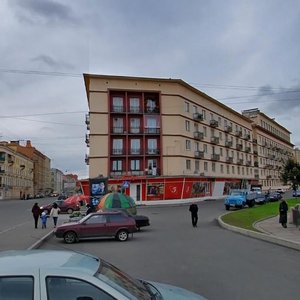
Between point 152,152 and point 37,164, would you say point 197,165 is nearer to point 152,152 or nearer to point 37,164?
point 152,152

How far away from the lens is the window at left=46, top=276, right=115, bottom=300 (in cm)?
347

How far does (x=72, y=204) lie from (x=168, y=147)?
20278mm

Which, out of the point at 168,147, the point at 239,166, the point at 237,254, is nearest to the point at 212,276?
the point at 237,254

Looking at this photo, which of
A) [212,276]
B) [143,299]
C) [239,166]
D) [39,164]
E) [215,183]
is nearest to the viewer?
[143,299]

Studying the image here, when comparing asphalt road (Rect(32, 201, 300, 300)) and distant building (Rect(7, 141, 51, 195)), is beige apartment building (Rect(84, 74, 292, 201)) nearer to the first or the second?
asphalt road (Rect(32, 201, 300, 300))

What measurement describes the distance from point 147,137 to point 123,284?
57.5 metres

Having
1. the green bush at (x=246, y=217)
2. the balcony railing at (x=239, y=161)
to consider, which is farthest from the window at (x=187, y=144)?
the green bush at (x=246, y=217)

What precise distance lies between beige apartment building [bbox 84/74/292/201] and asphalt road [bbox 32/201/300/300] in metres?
38.4

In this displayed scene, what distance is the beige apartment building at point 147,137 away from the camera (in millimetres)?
58234

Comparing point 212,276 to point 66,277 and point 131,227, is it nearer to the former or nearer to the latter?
point 66,277

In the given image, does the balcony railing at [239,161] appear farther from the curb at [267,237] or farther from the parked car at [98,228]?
the parked car at [98,228]

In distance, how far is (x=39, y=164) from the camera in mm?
158000

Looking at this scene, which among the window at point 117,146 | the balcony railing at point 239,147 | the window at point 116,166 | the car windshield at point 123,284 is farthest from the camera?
the balcony railing at point 239,147

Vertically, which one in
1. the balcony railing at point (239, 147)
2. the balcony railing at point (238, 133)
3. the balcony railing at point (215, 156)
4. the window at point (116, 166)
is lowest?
the window at point (116, 166)
